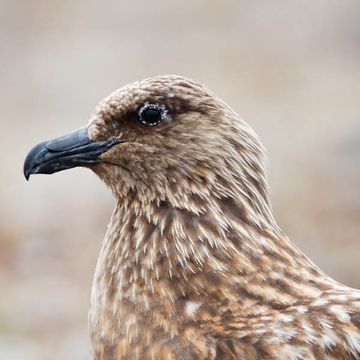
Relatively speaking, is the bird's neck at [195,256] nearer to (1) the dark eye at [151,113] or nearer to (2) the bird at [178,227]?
(2) the bird at [178,227]

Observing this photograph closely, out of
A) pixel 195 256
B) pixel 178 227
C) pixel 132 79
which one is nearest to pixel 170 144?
pixel 178 227

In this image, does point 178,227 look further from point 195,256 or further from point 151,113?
point 151,113

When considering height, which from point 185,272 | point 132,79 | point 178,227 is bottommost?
point 185,272

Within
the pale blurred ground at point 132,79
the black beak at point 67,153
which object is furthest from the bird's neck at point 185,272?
the pale blurred ground at point 132,79

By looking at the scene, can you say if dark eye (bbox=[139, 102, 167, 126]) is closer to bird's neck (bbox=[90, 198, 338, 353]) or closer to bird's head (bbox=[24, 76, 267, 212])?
bird's head (bbox=[24, 76, 267, 212])

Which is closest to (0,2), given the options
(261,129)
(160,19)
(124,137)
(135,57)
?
(160,19)

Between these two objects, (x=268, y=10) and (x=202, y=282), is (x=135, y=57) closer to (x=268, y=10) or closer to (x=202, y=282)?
(x=268, y=10)

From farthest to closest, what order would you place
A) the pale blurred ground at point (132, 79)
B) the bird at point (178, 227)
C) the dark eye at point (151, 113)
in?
the pale blurred ground at point (132, 79) → the dark eye at point (151, 113) → the bird at point (178, 227)
